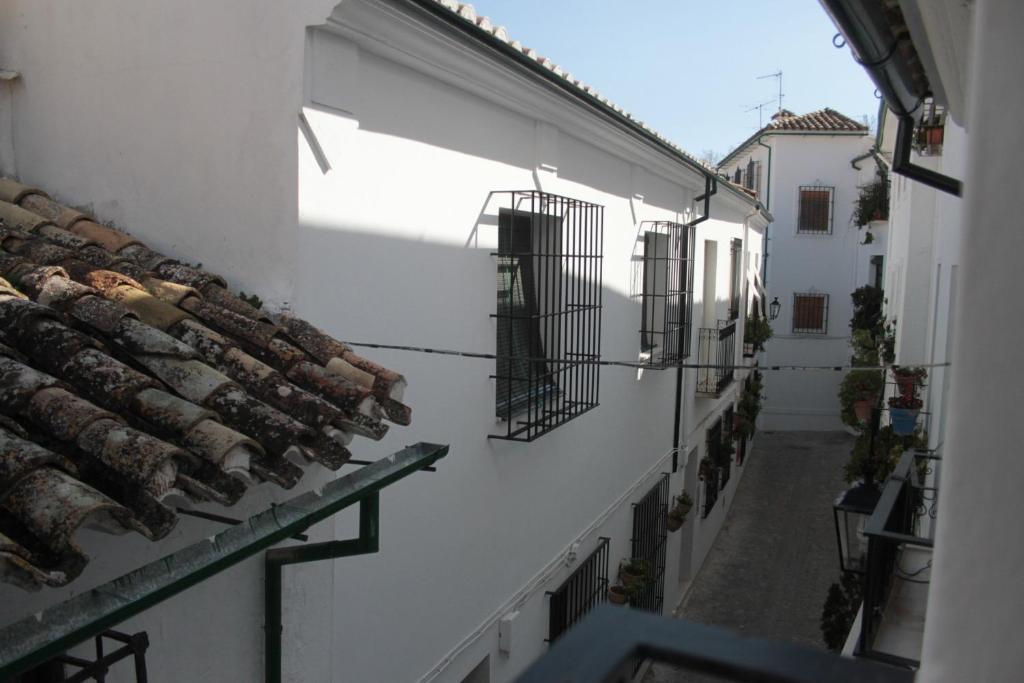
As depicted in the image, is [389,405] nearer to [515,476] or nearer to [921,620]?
[515,476]

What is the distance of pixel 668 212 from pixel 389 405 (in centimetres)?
699

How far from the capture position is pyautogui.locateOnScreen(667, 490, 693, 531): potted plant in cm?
1120

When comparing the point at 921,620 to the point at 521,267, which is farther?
the point at 521,267

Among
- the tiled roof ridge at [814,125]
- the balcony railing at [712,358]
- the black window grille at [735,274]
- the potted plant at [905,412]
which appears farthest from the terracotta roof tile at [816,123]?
the potted plant at [905,412]

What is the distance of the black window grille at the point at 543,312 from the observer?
5707mm

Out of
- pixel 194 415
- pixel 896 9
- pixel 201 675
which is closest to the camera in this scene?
pixel 194 415

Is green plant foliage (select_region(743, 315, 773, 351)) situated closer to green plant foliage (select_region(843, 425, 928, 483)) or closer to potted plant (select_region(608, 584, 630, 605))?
green plant foliage (select_region(843, 425, 928, 483))

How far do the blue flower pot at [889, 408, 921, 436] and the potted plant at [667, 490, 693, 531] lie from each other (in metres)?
3.59

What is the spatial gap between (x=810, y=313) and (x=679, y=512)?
1541 centimetres

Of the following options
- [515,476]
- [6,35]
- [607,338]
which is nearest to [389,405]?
[515,476]

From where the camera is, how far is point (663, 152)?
8438mm

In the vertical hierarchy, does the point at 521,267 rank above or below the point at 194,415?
above

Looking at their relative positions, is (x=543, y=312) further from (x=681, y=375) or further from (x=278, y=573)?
(x=681, y=375)

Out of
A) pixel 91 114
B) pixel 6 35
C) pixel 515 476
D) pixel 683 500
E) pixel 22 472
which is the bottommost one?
pixel 683 500
